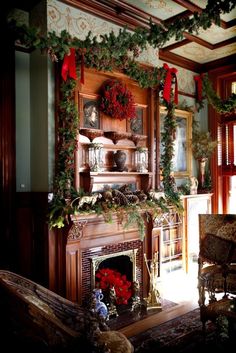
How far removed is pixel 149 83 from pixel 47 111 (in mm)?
1621

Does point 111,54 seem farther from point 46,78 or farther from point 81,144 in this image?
point 81,144

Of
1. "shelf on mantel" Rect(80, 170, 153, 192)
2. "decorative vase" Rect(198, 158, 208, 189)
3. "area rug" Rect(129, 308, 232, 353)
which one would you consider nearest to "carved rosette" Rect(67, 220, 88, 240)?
"shelf on mantel" Rect(80, 170, 153, 192)

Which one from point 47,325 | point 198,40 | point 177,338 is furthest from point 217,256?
point 198,40

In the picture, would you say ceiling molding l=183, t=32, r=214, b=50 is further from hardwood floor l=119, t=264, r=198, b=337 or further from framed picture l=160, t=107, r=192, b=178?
hardwood floor l=119, t=264, r=198, b=337

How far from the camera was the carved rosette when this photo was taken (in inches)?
143

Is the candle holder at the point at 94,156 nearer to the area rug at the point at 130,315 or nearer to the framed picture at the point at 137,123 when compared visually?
the framed picture at the point at 137,123

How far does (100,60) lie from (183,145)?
277 cm

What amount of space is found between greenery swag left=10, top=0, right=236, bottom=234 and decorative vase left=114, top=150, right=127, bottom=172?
2.21 feet

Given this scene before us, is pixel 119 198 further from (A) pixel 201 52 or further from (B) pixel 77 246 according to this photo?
(A) pixel 201 52

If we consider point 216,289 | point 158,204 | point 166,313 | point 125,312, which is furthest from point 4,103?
point 216,289

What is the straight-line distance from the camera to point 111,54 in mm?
3381

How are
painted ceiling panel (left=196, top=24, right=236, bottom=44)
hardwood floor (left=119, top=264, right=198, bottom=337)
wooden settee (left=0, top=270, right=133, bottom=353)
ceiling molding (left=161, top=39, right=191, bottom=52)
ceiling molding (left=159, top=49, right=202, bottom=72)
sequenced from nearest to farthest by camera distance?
wooden settee (left=0, top=270, right=133, bottom=353)
hardwood floor (left=119, top=264, right=198, bottom=337)
painted ceiling panel (left=196, top=24, right=236, bottom=44)
ceiling molding (left=161, top=39, right=191, bottom=52)
ceiling molding (left=159, top=49, right=202, bottom=72)

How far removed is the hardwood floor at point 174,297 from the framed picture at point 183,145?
5.96 feet

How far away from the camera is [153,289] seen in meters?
4.30
